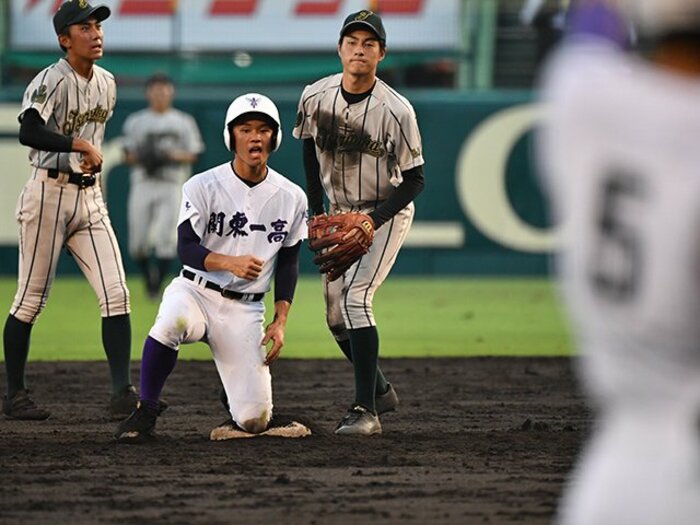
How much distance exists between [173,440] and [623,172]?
4.45 metres

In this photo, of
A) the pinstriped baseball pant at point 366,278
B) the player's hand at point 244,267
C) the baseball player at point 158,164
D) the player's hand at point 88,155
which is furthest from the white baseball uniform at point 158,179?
the player's hand at point 244,267

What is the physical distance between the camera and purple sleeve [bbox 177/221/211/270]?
261 inches

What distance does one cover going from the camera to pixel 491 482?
226 inches

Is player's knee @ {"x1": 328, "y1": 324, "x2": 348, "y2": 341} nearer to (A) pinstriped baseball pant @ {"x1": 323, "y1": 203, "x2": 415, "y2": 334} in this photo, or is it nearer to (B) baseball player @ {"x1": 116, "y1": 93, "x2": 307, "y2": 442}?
(A) pinstriped baseball pant @ {"x1": 323, "y1": 203, "x2": 415, "y2": 334}

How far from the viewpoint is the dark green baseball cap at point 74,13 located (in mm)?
7590

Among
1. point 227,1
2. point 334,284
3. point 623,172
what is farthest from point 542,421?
point 227,1

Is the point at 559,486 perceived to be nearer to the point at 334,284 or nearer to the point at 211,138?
the point at 334,284

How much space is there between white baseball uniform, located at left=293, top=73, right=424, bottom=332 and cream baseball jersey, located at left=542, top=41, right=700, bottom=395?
14.1 ft

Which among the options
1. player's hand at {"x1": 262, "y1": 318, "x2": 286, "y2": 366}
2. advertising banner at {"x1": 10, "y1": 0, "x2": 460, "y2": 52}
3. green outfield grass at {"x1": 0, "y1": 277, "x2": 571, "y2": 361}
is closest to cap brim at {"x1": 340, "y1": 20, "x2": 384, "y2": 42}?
player's hand at {"x1": 262, "y1": 318, "x2": 286, "y2": 366}

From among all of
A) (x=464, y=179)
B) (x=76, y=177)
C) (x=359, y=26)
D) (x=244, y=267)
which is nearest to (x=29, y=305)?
(x=76, y=177)

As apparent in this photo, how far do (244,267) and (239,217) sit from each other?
385mm

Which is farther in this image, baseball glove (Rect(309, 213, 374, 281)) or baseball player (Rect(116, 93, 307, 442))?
baseball glove (Rect(309, 213, 374, 281))

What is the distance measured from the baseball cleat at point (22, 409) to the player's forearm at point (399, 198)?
1934mm

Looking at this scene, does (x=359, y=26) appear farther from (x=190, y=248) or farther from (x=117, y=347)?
(x=117, y=347)
